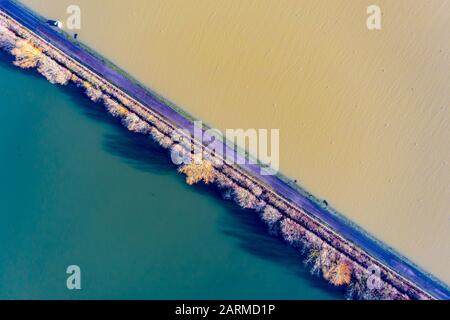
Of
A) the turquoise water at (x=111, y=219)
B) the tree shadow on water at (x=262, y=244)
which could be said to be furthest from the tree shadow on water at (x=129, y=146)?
the tree shadow on water at (x=262, y=244)

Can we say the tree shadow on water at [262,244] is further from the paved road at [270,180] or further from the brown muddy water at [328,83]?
the brown muddy water at [328,83]

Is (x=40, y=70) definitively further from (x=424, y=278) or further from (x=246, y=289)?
(x=424, y=278)

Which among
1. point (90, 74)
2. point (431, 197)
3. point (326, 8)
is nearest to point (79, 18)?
point (90, 74)

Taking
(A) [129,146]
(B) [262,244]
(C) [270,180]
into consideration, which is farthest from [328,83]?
(A) [129,146]

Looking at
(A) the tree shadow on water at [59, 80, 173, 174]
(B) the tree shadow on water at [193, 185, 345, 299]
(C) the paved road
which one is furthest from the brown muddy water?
(B) the tree shadow on water at [193, 185, 345, 299]

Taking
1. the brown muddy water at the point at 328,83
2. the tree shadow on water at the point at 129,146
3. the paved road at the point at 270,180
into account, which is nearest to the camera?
the paved road at the point at 270,180
